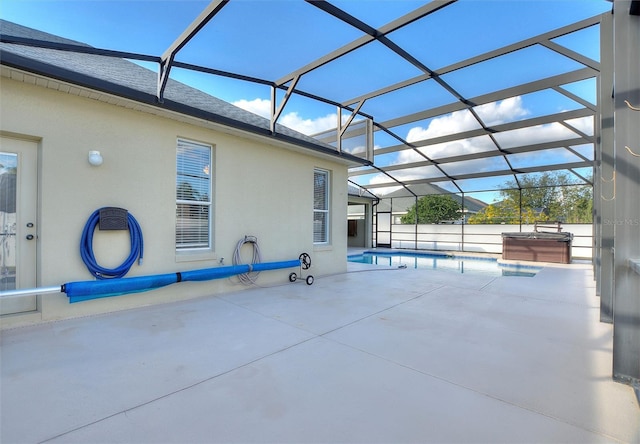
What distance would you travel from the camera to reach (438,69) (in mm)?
5574

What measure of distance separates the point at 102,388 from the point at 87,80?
129 inches

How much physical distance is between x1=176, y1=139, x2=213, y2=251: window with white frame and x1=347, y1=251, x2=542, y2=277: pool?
6280 millimetres

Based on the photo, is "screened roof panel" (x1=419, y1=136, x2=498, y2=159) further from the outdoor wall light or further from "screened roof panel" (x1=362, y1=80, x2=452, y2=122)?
the outdoor wall light

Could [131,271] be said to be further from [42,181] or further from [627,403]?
[627,403]

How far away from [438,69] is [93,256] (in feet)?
21.0

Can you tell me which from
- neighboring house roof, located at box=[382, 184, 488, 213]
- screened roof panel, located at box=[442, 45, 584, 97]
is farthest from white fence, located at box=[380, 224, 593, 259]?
screened roof panel, located at box=[442, 45, 584, 97]

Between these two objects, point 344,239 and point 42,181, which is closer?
point 42,181

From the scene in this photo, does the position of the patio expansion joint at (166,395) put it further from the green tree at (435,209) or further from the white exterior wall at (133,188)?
the green tree at (435,209)

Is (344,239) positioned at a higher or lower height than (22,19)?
lower

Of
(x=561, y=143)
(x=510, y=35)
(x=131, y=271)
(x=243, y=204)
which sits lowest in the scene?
(x=131, y=271)

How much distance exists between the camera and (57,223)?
345cm

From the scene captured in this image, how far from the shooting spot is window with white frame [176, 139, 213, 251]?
459 centimetres

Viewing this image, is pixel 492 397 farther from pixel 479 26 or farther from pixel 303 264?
pixel 479 26

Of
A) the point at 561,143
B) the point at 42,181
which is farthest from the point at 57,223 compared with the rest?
the point at 561,143
